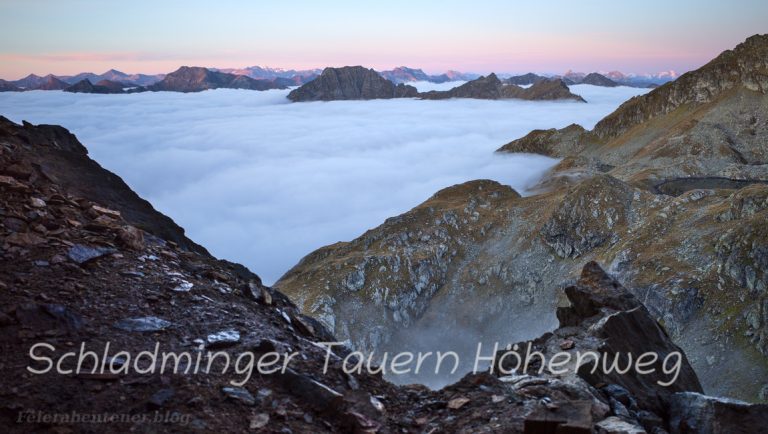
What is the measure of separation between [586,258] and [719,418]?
8866 cm

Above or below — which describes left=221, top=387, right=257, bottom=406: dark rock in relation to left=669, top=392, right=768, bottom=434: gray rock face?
above

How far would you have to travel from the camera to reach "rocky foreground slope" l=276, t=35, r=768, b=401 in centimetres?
6719

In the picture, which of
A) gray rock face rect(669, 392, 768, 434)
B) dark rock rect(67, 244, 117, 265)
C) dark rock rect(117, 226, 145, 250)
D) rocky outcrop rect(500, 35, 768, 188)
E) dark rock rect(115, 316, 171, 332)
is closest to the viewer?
dark rock rect(115, 316, 171, 332)

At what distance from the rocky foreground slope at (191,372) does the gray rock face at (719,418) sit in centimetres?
4

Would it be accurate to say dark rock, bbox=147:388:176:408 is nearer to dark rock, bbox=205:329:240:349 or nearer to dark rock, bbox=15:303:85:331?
dark rock, bbox=205:329:240:349

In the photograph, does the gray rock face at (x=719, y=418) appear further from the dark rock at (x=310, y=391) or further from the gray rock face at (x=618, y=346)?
the dark rock at (x=310, y=391)

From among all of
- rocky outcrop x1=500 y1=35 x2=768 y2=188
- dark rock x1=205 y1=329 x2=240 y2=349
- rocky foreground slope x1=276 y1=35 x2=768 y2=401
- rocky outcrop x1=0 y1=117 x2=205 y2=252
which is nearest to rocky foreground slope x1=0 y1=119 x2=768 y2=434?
dark rock x1=205 y1=329 x2=240 y2=349

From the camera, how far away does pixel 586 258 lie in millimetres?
97188

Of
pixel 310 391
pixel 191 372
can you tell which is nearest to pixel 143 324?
pixel 191 372

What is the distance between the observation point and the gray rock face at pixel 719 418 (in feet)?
46.6

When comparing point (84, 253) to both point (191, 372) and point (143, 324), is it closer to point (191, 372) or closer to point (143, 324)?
point (143, 324)

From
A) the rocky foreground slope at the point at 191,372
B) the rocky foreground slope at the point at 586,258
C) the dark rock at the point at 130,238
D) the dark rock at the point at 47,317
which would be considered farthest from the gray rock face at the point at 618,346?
the rocky foreground slope at the point at 586,258

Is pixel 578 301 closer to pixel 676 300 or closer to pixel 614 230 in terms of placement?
pixel 676 300

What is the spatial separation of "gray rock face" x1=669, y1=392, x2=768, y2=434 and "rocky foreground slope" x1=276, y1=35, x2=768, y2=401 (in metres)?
51.5
